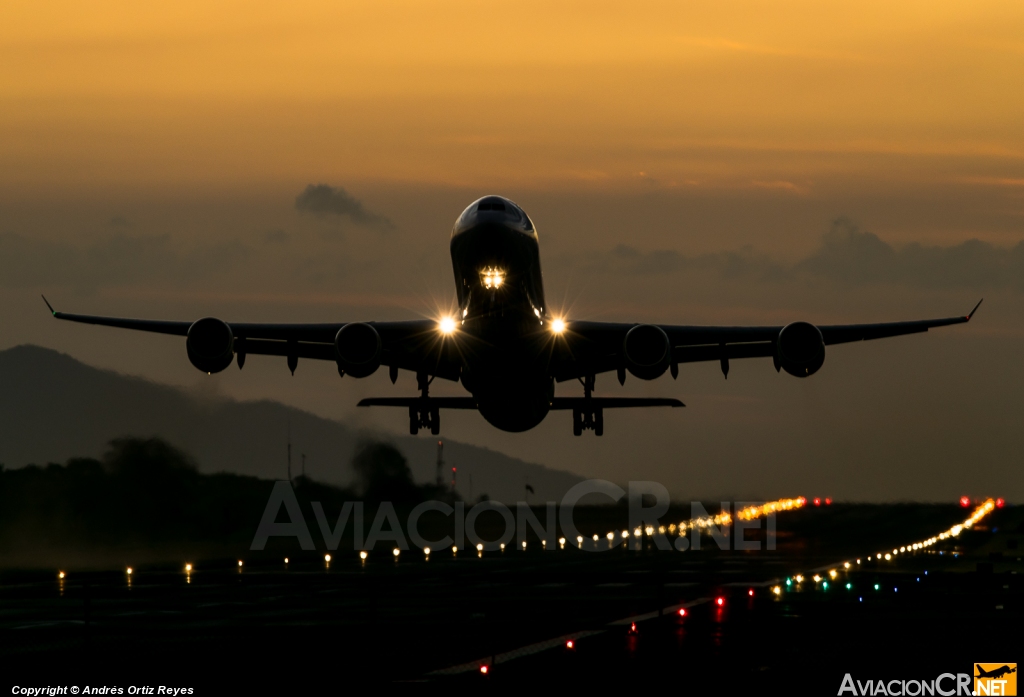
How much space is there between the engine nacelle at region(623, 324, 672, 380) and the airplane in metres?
0.03

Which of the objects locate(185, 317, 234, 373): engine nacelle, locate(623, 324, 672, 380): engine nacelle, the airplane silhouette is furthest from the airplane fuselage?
the airplane silhouette

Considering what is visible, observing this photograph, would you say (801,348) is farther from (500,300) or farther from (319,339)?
(319,339)

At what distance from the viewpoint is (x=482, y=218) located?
3312cm

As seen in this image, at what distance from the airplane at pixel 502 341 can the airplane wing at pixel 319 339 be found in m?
0.04

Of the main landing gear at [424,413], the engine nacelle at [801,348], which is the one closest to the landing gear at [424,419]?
the main landing gear at [424,413]

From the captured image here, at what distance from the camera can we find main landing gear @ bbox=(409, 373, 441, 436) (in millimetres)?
40281

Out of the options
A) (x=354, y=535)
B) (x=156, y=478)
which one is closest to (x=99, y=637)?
(x=156, y=478)

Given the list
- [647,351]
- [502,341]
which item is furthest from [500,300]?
[647,351]

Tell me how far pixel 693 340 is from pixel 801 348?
3.82 metres

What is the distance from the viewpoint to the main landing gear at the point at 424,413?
4028 cm

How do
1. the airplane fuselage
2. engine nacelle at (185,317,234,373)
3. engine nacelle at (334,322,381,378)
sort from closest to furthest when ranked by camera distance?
the airplane fuselage
engine nacelle at (334,322,381,378)
engine nacelle at (185,317,234,373)

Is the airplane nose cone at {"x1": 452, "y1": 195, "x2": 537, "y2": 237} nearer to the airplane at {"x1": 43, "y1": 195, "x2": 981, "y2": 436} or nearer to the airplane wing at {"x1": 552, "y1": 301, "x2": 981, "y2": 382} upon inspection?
the airplane at {"x1": 43, "y1": 195, "x2": 981, "y2": 436}

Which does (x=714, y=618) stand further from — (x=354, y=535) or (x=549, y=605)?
(x=354, y=535)

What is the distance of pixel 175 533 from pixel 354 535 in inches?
340
